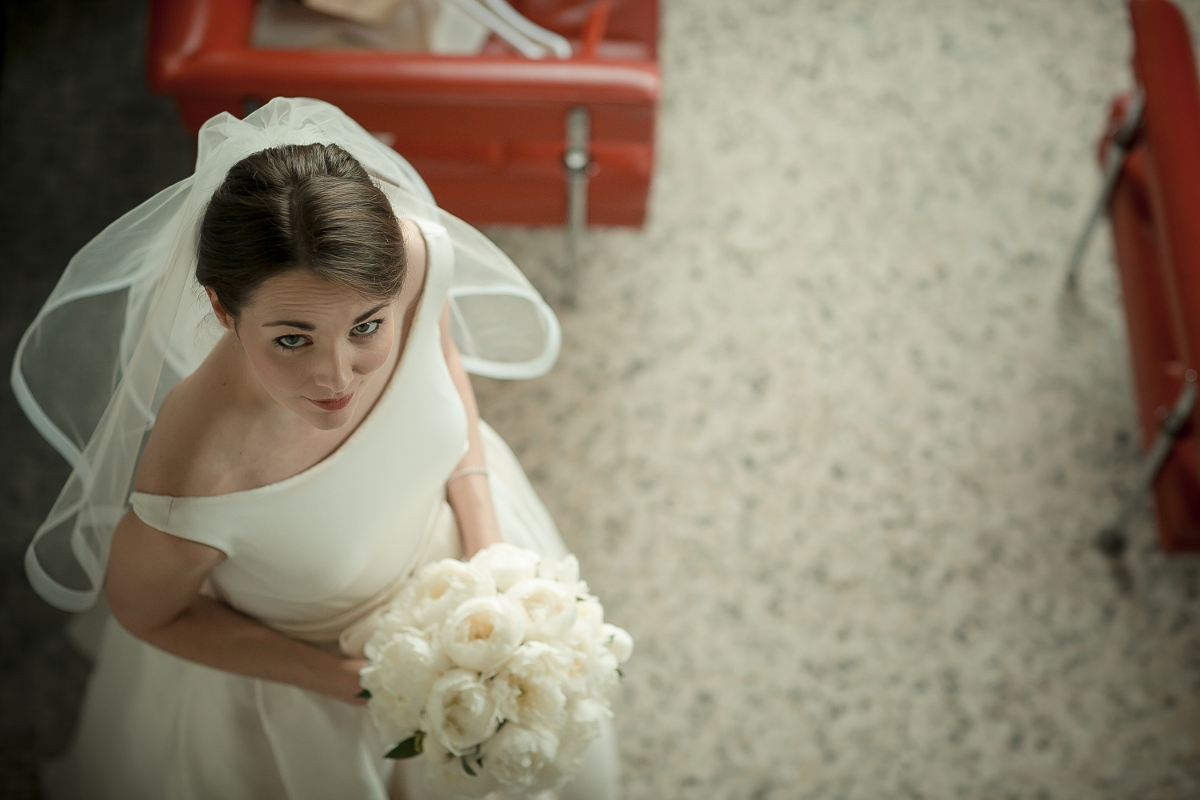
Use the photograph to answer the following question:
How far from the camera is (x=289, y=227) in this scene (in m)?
0.88

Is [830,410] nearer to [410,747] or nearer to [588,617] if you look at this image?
[588,617]

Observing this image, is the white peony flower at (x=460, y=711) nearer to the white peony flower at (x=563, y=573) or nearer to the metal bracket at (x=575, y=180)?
the white peony flower at (x=563, y=573)

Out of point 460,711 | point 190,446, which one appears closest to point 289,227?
point 190,446

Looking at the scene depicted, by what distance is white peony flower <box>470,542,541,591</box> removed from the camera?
1059 millimetres

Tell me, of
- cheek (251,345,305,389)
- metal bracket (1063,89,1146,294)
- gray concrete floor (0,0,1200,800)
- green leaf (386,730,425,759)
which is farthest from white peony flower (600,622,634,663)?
metal bracket (1063,89,1146,294)

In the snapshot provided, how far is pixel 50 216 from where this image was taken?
93.0 inches

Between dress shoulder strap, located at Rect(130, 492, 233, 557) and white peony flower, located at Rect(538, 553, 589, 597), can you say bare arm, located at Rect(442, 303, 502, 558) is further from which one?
dress shoulder strap, located at Rect(130, 492, 233, 557)

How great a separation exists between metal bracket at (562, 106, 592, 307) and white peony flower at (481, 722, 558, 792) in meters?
1.17

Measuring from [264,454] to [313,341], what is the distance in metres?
0.19

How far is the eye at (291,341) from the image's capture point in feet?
3.12

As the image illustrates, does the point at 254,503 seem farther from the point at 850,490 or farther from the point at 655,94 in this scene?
the point at 850,490

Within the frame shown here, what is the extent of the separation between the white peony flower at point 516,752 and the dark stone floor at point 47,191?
1331mm

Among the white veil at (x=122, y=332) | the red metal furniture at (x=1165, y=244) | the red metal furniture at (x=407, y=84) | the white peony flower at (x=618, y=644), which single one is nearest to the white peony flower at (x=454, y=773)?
the white peony flower at (x=618, y=644)

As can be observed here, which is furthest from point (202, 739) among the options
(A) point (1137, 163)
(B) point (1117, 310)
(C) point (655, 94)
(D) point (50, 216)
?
(B) point (1117, 310)
